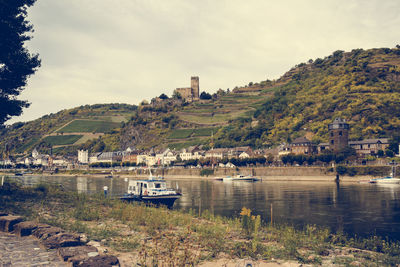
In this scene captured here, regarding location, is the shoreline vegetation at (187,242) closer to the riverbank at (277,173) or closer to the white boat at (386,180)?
the white boat at (386,180)

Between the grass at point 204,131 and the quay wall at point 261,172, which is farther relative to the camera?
the grass at point 204,131

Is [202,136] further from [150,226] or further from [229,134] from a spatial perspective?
[150,226]

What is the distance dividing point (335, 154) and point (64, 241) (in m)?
94.6

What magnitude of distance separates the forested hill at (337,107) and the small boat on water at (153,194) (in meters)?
95.7

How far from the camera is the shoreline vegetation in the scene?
12428mm

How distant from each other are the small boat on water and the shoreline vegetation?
14779mm

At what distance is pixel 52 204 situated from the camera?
23.0 meters

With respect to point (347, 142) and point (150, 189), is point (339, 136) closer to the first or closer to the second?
point (347, 142)

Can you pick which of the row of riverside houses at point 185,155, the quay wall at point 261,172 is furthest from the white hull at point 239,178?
the row of riverside houses at point 185,155

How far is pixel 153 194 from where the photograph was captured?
128ft

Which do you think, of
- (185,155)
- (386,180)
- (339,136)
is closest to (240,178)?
(339,136)

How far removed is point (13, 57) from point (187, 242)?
66.8 feet

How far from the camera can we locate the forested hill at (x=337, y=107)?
A: 122m

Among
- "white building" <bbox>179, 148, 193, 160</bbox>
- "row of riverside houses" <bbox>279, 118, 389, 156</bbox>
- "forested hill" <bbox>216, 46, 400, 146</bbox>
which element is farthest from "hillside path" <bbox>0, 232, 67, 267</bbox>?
"white building" <bbox>179, 148, 193, 160</bbox>
